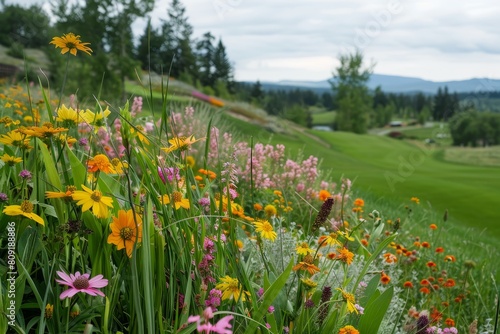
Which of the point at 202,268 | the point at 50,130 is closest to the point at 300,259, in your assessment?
the point at 202,268

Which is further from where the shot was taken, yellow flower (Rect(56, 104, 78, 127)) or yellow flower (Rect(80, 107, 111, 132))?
yellow flower (Rect(80, 107, 111, 132))

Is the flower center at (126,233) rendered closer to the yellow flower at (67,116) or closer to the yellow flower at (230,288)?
the yellow flower at (230,288)

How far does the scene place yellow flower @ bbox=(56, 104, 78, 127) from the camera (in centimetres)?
238

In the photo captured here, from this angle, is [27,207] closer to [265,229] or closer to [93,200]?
[93,200]

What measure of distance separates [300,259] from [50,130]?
3.64 feet

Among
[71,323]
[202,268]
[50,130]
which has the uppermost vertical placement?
[50,130]

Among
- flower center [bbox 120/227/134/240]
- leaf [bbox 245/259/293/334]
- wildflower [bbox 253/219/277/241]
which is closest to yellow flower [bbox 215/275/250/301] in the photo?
leaf [bbox 245/259/293/334]

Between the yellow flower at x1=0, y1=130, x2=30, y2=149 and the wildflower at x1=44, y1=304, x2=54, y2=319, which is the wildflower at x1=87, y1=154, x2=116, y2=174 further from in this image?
the wildflower at x1=44, y1=304, x2=54, y2=319

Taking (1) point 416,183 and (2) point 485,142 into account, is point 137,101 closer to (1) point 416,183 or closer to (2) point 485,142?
(1) point 416,183

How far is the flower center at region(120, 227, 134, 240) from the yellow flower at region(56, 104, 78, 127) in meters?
0.78

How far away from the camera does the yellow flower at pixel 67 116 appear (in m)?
2.38

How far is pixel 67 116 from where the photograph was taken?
2.39 meters

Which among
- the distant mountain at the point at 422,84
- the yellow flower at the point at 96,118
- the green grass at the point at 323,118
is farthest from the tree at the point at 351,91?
the yellow flower at the point at 96,118

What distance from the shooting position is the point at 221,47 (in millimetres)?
81938
